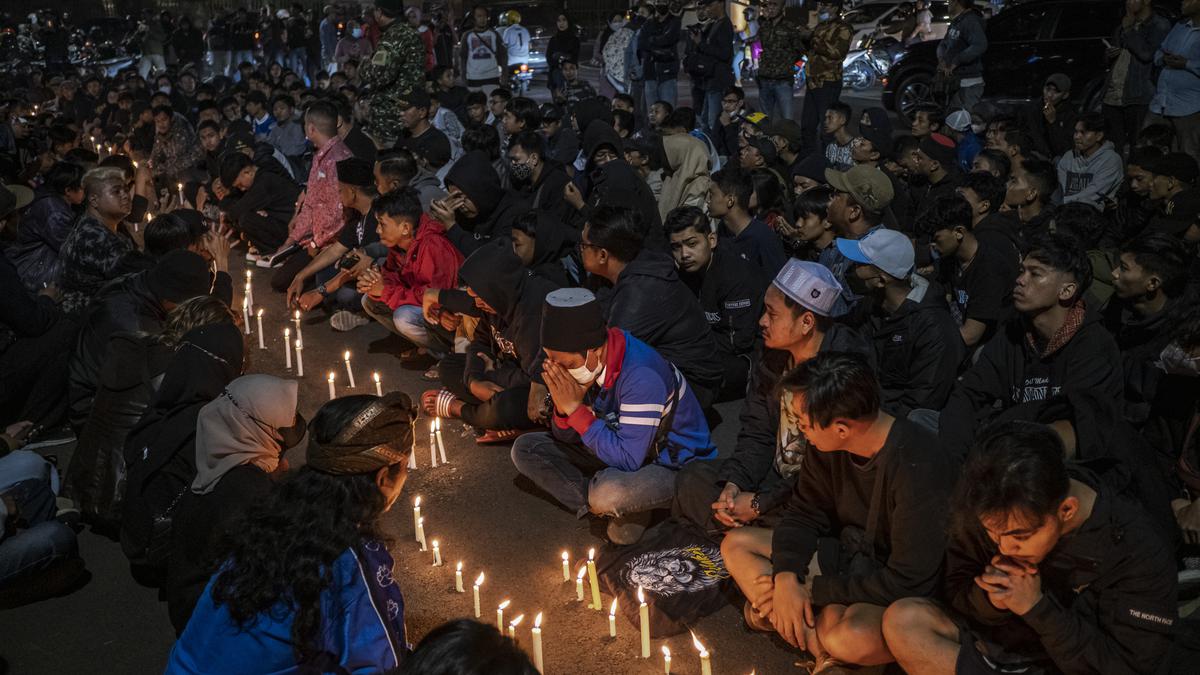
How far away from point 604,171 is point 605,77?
9.20m

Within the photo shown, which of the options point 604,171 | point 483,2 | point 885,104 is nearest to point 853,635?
point 604,171

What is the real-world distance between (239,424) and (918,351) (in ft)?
12.0

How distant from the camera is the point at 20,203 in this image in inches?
335

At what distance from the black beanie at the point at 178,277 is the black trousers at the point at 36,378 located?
993 mm

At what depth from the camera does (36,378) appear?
6812 mm

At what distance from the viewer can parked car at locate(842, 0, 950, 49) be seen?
19.5 metres

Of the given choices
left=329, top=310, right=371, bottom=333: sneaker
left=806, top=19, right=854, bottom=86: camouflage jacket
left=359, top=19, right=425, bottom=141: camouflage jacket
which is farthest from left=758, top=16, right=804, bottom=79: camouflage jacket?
left=329, top=310, right=371, bottom=333: sneaker

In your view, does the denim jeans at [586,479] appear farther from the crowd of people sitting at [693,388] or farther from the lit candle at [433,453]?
the lit candle at [433,453]

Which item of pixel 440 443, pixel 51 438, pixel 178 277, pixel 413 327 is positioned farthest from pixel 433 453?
pixel 51 438

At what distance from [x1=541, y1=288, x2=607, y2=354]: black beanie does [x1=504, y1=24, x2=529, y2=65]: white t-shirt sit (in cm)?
1720

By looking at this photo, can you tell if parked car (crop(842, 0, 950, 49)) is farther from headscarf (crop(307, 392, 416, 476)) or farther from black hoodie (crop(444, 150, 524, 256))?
headscarf (crop(307, 392, 416, 476))

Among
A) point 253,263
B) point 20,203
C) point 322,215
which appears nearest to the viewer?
point 20,203

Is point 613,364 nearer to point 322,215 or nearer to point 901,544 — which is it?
point 901,544

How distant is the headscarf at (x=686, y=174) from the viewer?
31.4 ft
